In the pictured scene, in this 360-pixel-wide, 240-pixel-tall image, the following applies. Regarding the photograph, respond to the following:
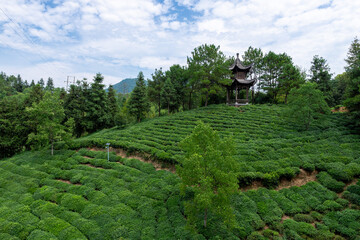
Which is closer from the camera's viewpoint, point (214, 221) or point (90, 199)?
point (214, 221)

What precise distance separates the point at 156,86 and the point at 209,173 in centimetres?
3187

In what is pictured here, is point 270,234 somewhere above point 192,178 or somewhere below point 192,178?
below

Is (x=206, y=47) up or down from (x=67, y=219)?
up

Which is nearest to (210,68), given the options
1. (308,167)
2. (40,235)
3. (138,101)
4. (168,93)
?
(168,93)

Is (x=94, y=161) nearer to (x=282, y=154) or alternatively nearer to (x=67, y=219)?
(x=67, y=219)

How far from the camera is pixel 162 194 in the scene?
11719 millimetres

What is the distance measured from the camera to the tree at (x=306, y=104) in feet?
65.1

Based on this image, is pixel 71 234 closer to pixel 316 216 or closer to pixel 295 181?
pixel 316 216

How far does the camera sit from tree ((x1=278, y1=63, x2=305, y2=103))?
106 ft

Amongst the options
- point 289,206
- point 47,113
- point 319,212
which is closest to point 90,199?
point 47,113

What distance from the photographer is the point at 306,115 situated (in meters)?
20.4

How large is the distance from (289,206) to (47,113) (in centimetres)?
2228

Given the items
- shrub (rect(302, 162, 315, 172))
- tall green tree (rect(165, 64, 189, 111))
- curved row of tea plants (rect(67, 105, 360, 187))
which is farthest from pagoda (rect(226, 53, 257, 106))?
shrub (rect(302, 162, 315, 172))

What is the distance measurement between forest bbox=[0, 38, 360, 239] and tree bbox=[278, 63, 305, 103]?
1009 centimetres
